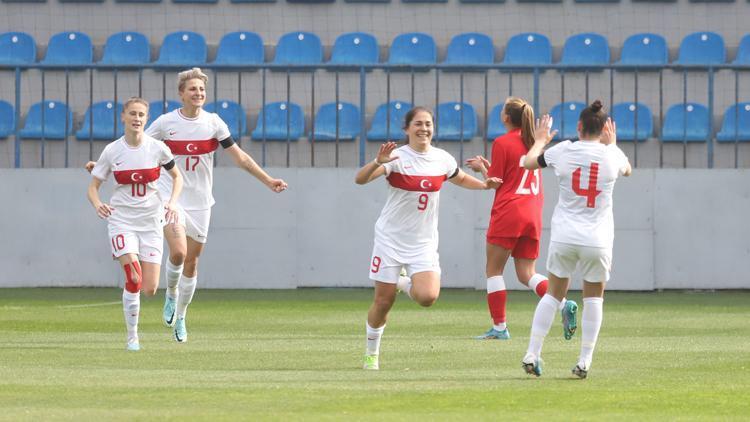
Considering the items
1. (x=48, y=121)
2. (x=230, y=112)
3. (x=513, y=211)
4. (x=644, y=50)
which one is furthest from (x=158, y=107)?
(x=513, y=211)

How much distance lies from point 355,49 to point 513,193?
9.07 metres

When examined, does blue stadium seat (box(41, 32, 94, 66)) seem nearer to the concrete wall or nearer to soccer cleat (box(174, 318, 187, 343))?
the concrete wall

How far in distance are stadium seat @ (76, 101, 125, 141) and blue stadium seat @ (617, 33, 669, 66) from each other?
7.09 meters

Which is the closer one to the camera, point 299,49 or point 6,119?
point 6,119

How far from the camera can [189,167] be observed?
1293 centimetres

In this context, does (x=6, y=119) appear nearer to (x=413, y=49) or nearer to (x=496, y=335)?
(x=413, y=49)

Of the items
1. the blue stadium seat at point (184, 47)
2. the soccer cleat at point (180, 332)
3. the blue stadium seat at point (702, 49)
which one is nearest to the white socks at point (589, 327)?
the soccer cleat at point (180, 332)

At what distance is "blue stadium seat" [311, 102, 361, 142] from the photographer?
20422 millimetres

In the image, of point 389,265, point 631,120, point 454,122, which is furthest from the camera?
point 631,120

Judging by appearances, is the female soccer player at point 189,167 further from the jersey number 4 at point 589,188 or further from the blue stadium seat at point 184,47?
the blue stadium seat at point 184,47

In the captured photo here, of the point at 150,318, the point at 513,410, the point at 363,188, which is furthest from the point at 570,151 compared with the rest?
the point at 363,188

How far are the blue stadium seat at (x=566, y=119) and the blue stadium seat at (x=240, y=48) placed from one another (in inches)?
171

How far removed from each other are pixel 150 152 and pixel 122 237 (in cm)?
72

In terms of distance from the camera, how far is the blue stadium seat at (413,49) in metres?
21.6
